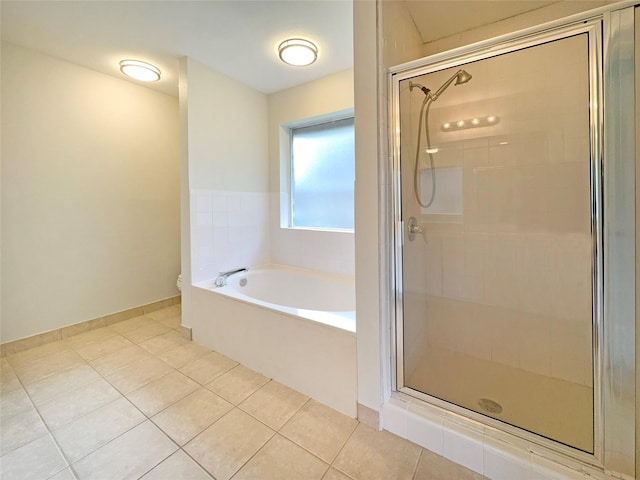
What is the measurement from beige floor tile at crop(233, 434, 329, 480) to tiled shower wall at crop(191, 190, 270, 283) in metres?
1.43

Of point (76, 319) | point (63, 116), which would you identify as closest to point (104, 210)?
point (63, 116)

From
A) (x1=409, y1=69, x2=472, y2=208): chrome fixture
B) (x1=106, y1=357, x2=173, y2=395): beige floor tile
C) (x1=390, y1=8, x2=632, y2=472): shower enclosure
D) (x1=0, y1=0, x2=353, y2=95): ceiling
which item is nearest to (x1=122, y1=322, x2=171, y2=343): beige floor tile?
(x1=106, y1=357, x2=173, y2=395): beige floor tile

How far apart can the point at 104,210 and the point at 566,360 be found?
12.0 feet

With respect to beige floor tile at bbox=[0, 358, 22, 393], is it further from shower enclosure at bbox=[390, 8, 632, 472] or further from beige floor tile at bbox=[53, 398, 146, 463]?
shower enclosure at bbox=[390, 8, 632, 472]

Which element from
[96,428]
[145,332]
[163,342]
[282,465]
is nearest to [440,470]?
[282,465]

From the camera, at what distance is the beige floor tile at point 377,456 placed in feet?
3.54

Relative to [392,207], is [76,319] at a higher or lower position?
lower

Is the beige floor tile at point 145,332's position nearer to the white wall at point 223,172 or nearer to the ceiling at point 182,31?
the white wall at point 223,172

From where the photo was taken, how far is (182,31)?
181cm

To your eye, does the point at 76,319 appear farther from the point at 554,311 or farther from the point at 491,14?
the point at 491,14

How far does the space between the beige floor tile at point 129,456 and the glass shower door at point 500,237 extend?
121 centimetres

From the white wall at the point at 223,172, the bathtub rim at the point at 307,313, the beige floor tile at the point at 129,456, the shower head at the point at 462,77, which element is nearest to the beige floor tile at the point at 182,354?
the white wall at the point at 223,172

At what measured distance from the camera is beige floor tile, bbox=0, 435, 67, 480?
42.1 inches

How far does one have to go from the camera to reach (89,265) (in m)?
2.39
